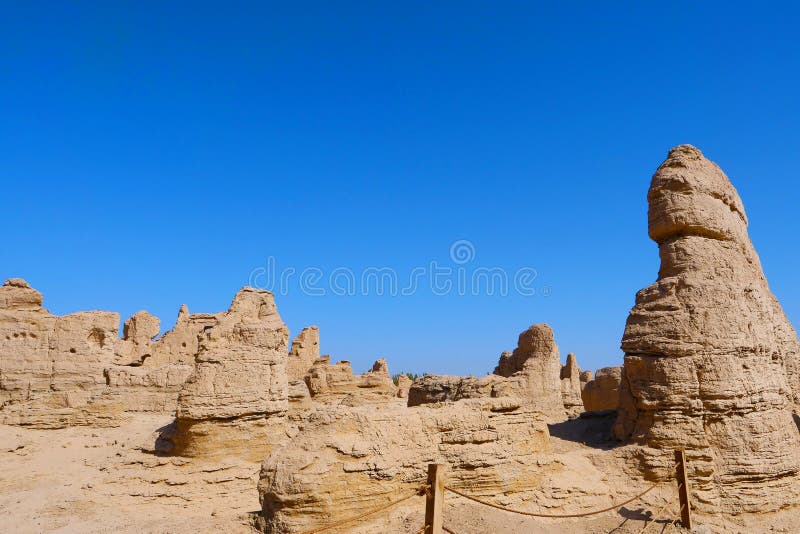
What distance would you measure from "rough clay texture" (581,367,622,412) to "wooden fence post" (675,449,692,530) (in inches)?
361

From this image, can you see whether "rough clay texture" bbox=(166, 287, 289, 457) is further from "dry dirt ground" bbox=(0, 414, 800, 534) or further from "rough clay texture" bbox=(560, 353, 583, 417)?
"rough clay texture" bbox=(560, 353, 583, 417)

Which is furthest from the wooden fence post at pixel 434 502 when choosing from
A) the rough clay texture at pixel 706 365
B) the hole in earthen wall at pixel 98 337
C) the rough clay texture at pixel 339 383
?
the rough clay texture at pixel 339 383

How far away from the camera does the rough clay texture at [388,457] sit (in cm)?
668

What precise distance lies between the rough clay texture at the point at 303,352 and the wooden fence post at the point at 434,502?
1875 centimetres

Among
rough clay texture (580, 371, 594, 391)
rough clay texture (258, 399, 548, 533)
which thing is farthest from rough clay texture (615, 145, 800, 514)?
rough clay texture (580, 371, 594, 391)

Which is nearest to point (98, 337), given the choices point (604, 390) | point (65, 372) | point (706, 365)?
point (65, 372)

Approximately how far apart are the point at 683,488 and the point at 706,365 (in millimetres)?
2178

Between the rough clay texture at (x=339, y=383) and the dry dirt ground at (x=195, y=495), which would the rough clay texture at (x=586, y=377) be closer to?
the rough clay texture at (x=339, y=383)

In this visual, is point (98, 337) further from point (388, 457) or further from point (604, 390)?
point (604, 390)

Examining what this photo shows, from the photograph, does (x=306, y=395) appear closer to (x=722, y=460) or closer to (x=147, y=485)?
(x=147, y=485)

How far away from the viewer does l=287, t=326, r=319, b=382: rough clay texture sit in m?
23.6

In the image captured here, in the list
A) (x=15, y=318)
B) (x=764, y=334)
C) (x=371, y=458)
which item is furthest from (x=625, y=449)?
(x=15, y=318)

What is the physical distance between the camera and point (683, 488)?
26.2ft

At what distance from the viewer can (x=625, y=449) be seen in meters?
9.41
